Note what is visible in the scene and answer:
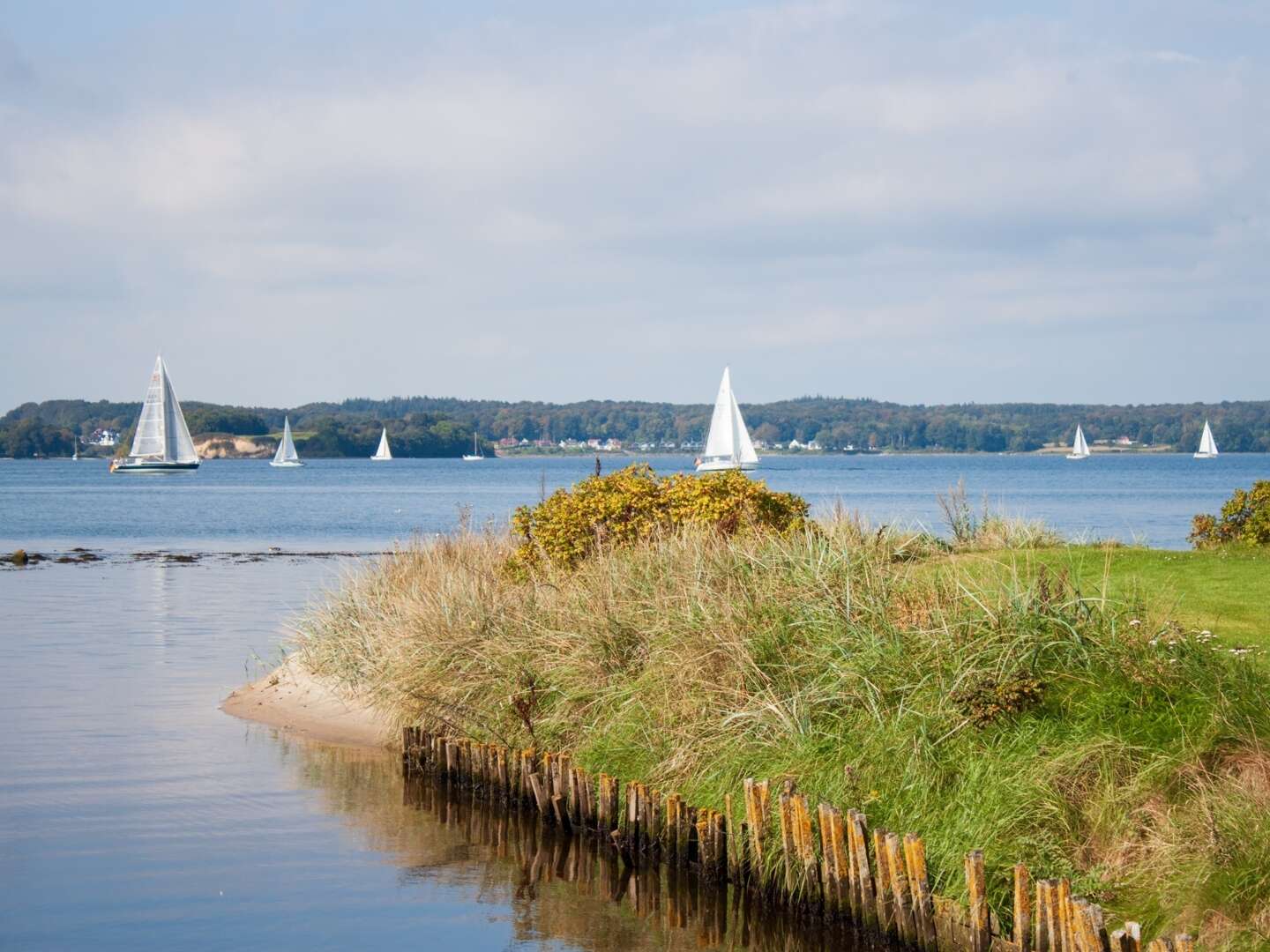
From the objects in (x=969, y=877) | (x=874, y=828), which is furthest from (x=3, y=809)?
(x=969, y=877)

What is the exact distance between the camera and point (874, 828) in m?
11.0

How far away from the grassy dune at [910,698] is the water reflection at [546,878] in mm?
888

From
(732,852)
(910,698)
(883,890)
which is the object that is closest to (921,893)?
(883,890)

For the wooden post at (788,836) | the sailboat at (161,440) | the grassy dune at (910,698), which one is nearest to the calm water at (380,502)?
the sailboat at (161,440)

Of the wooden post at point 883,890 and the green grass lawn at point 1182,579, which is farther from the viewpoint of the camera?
the green grass lawn at point 1182,579

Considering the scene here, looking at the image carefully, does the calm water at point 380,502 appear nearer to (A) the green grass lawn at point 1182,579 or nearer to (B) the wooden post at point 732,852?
(A) the green grass lawn at point 1182,579

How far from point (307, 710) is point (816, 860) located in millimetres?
11475

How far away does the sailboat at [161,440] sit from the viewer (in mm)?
116750

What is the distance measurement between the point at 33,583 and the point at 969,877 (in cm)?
3601

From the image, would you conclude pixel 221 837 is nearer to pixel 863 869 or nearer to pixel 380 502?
pixel 863 869

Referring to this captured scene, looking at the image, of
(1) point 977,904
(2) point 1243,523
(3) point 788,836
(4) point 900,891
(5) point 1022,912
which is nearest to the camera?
(5) point 1022,912

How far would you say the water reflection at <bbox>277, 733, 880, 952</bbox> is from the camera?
12094 mm

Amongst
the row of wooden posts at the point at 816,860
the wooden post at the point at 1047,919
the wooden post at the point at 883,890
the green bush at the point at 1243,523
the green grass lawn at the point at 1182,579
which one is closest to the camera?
the wooden post at the point at 1047,919

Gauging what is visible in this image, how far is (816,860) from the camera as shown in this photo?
37.4ft
